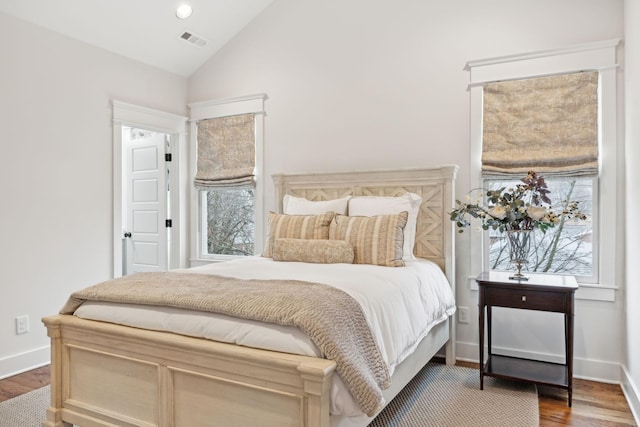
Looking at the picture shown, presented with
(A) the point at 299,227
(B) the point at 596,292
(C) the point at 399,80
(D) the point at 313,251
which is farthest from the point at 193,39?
(B) the point at 596,292

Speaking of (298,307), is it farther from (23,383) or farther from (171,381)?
(23,383)

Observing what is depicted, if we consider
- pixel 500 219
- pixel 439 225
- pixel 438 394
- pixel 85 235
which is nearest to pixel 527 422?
pixel 438 394

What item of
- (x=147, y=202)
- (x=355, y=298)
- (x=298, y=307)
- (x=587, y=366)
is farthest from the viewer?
(x=147, y=202)

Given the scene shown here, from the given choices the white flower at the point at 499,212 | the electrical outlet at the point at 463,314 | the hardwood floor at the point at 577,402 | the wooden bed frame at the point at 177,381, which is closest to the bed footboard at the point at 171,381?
the wooden bed frame at the point at 177,381

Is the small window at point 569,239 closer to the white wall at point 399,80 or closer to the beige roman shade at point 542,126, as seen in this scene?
the beige roman shade at point 542,126

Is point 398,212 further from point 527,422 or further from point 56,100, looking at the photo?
point 56,100

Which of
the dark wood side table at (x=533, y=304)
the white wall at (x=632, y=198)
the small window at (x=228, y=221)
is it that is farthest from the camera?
the small window at (x=228, y=221)

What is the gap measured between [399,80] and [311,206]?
50.4 inches

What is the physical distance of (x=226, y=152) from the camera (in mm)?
4480

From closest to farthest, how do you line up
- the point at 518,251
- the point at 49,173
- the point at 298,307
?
the point at 298,307, the point at 518,251, the point at 49,173

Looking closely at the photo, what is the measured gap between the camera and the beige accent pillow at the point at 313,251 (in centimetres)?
296

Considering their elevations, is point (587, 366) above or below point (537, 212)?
below

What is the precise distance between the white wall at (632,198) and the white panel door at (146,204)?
13.3 ft

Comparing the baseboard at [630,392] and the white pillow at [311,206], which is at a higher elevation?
the white pillow at [311,206]
